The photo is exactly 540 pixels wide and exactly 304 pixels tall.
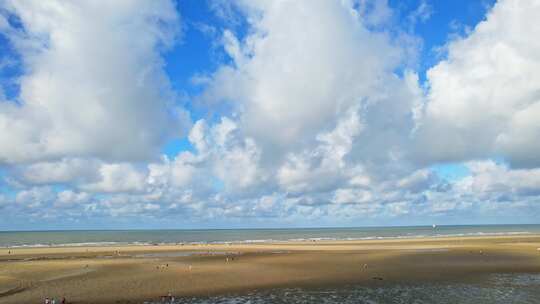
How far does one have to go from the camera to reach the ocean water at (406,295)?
29703mm

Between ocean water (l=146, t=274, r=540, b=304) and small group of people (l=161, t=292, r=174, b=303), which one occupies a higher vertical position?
small group of people (l=161, t=292, r=174, b=303)

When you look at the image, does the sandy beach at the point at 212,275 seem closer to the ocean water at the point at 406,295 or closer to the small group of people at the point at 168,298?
the small group of people at the point at 168,298

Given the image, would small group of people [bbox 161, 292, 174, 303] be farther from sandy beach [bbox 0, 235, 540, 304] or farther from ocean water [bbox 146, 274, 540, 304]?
sandy beach [bbox 0, 235, 540, 304]

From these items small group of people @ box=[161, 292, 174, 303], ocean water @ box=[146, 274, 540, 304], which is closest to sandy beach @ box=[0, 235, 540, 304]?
small group of people @ box=[161, 292, 174, 303]

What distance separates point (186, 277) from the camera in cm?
4334

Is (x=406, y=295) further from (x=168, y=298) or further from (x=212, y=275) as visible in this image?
(x=212, y=275)

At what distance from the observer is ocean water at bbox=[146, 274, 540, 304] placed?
29.7 m

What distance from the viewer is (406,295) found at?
104ft

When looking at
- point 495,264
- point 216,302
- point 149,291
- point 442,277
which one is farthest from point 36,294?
point 495,264

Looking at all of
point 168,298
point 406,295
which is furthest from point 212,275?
point 406,295

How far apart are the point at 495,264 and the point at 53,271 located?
2165 inches

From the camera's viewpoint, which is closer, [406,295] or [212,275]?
[406,295]

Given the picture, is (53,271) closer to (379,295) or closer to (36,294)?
(36,294)

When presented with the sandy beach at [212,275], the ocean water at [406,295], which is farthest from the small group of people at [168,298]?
the sandy beach at [212,275]
